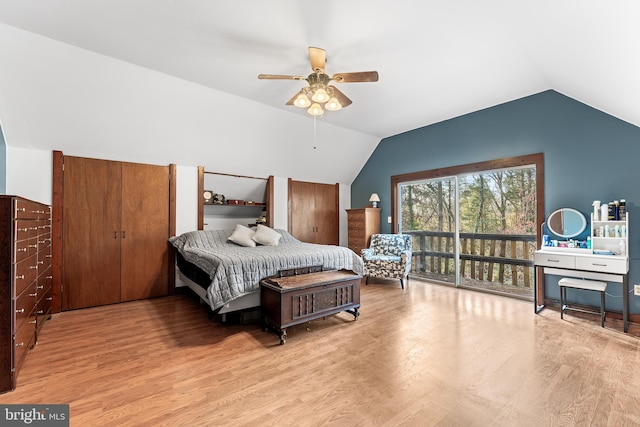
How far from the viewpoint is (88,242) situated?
3797 mm

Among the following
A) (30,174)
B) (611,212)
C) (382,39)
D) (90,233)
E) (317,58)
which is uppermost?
(382,39)

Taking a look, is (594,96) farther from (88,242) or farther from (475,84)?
(88,242)

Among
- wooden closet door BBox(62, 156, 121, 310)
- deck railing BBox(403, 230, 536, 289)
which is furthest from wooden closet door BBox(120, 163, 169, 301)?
deck railing BBox(403, 230, 536, 289)

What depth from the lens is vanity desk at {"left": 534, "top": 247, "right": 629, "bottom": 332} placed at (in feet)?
9.75

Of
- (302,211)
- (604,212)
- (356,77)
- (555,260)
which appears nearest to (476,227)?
(555,260)

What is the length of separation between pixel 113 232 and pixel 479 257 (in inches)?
229

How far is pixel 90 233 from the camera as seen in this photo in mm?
3811

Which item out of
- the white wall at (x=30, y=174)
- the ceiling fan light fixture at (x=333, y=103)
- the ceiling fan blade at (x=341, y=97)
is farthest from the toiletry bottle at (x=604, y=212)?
the white wall at (x=30, y=174)

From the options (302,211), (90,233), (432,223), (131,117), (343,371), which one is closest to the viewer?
(343,371)

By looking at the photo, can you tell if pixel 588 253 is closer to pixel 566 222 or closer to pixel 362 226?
pixel 566 222

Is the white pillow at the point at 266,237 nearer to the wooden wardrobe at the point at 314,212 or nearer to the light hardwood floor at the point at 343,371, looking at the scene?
the wooden wardrobe at the point at 314,212

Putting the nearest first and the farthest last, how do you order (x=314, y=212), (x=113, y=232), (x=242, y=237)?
1. (x=113, y=232)
2. (x=242, y=237)
3. (x=314, y=212)

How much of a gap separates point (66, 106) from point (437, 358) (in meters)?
4.80

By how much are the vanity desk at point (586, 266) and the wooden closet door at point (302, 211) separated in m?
3.97
